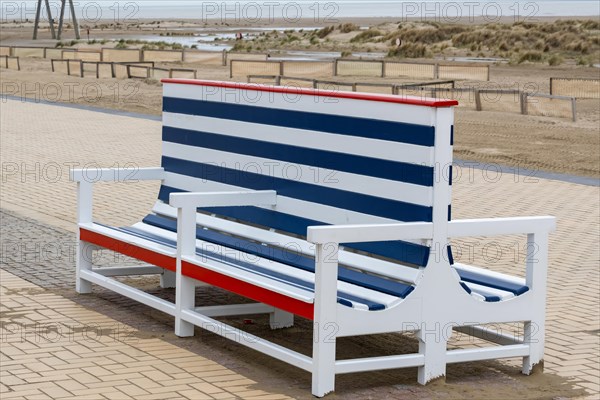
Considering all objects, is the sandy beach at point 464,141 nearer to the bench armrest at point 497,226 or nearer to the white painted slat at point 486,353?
the white painted slat at point 486,353

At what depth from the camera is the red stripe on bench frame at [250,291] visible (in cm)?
563

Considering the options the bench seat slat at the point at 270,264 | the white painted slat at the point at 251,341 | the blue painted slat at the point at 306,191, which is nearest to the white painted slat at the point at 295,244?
the bench seat slat at the point at 270,264

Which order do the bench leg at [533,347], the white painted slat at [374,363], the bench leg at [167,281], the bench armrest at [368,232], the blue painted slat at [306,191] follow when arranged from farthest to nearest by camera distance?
the bench leg at [167,281]
the bench leg at [533,347]
the blue painted slat at [306,191]
the white painted slat at [374,363]
the bench armrest at [368,232]

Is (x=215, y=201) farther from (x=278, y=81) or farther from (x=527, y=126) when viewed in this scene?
(x=278, y=81)

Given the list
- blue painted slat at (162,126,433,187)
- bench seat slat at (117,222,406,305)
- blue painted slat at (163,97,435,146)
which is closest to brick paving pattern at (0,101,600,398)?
bench seat slat at (117,222,406,305)

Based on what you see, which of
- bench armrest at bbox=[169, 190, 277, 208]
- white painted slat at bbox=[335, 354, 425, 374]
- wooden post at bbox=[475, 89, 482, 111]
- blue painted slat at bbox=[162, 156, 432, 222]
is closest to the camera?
white painted slat at bbox=[335, 354, 425, 374]

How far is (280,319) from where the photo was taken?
22.6 feet

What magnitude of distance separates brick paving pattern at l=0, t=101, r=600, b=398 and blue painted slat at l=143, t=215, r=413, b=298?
23.4 inches

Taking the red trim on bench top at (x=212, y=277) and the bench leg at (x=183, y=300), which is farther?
the bench leg at (x=183, y=300)

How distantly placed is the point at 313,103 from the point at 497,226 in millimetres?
1255

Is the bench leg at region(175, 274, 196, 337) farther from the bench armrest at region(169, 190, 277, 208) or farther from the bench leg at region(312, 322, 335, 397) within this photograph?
the bench leg at region(312, 322, 335, 397)

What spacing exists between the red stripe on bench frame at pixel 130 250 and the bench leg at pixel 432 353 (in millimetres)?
1640

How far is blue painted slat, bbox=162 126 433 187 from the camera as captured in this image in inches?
227

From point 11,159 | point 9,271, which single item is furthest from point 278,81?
point 9,271
